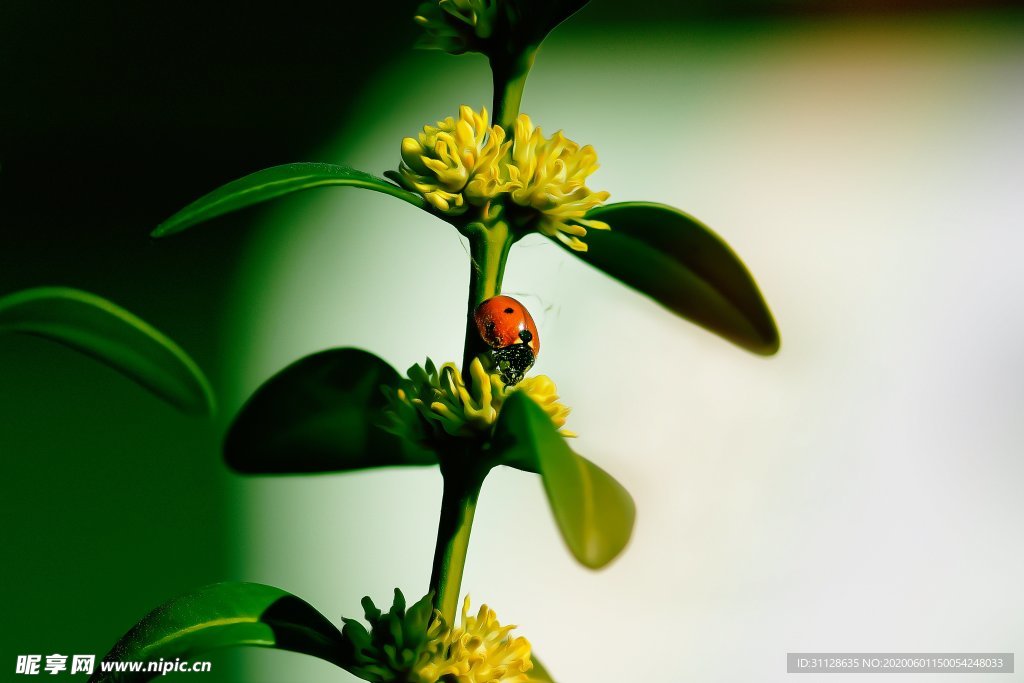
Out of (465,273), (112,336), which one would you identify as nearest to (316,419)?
(112,336)

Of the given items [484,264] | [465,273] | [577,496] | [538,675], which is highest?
[465,273]

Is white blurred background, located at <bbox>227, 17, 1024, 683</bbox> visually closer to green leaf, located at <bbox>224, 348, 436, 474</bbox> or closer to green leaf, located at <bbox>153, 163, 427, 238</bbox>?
green leaf, located at <bbox>224, 348, 436, 474</bbox>

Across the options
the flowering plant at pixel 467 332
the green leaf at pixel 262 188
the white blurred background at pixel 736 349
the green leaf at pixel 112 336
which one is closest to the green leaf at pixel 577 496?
the flowering plant at pixel 467 332

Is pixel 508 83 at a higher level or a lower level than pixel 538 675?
higher

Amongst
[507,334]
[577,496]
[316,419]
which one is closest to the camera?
[577,496]

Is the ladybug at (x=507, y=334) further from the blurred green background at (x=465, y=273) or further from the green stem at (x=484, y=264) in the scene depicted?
the blurred green background at (x=465, y=273)

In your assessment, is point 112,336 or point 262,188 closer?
point 262,188

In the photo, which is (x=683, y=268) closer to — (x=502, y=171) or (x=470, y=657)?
(x=502, y=171)

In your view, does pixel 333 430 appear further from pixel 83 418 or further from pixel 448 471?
pixel 83 418
